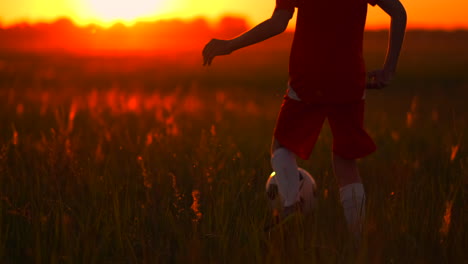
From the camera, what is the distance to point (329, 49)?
2574 mm

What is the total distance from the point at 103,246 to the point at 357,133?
4.48ft

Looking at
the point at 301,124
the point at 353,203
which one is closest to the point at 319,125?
the point at 301,124

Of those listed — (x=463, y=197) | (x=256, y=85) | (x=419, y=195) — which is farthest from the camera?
(x=256, y=85)

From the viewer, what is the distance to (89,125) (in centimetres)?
653

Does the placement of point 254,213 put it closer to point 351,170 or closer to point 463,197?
point 351,170

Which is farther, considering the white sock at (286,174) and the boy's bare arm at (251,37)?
the white sock at (286,174)

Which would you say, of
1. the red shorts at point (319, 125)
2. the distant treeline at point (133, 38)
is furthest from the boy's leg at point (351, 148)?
the distant treeline at point (133, 38)

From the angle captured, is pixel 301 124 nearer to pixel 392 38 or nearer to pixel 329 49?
pixel 329 49

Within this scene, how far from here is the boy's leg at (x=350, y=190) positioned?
269cm

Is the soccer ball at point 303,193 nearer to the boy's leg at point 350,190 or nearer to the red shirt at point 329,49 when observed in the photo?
the boy's leg at point 350,190

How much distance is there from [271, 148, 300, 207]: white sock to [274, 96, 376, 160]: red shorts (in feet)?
0.23

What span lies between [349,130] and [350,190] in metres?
0.32

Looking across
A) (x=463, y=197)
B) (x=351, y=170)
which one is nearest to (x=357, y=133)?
(x=351, y=170)

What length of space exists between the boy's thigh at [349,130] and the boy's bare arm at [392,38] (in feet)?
0.57
